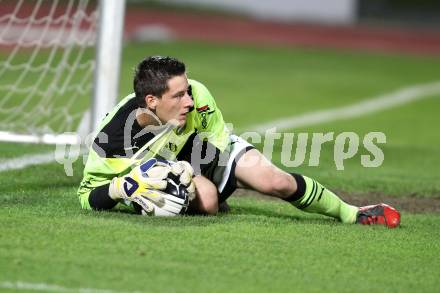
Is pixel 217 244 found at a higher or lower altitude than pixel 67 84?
lower

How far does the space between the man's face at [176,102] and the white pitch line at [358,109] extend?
671 centimetres

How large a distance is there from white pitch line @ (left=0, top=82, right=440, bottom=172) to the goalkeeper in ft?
8.21

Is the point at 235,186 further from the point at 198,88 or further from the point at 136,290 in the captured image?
the point at 136,290

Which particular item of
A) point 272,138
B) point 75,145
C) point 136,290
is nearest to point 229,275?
point 136,290

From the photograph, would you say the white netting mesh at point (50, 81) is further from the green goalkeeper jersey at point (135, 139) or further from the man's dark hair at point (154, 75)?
the man's dark hair at point (154, 75)

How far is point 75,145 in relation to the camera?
9.39 m

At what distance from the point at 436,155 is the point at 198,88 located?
18.0 feet

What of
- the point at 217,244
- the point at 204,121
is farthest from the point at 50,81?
the point at 217,244

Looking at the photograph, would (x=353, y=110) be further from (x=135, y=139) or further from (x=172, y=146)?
(x=135, y=139)

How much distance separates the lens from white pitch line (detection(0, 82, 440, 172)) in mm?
13562

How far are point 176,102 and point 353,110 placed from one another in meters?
10.4

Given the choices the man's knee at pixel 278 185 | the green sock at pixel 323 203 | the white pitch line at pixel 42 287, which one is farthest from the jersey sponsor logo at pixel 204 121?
the white pitch line at pixel 42 287

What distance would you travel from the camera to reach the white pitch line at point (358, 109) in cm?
1405

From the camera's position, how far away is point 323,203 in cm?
655
